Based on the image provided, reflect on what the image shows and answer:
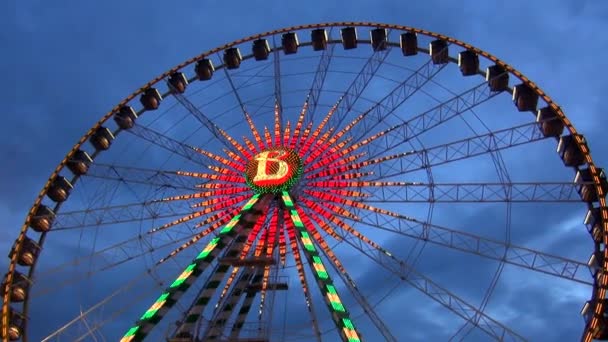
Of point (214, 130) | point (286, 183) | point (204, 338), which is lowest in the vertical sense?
point (204, 338)

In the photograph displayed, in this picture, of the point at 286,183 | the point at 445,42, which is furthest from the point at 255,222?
the point at 445,42

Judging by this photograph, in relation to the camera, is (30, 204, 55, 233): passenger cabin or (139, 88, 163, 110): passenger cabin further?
(139, 88, 163, 110): passenger cabin

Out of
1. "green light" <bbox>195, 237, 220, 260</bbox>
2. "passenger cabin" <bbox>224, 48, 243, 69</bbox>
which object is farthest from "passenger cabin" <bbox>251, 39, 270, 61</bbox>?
"green light" <bbox>195, 237, 220, 260</bbox>

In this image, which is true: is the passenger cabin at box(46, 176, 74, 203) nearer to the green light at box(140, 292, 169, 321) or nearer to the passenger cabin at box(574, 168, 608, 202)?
the green light at box(140, 292, 169, 321)

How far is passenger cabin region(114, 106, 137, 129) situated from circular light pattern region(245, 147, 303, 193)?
5.18 metres

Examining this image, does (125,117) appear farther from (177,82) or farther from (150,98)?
(177,82)

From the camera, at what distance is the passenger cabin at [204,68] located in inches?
1115

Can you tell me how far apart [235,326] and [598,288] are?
39.1 feet

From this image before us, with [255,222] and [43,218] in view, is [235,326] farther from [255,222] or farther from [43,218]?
[43,218]

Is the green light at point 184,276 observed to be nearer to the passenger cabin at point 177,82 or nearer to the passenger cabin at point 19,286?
the passenger cabin at point 19,286

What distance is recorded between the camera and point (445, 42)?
25.8 metres

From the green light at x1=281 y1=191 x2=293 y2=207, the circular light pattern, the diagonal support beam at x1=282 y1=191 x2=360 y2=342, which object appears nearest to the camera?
the diagonal support beam at x1=282 y1=191 x2=360 y2=342

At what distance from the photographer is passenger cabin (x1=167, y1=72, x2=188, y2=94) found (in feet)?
91.5

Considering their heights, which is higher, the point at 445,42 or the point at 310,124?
the point at 445,42
